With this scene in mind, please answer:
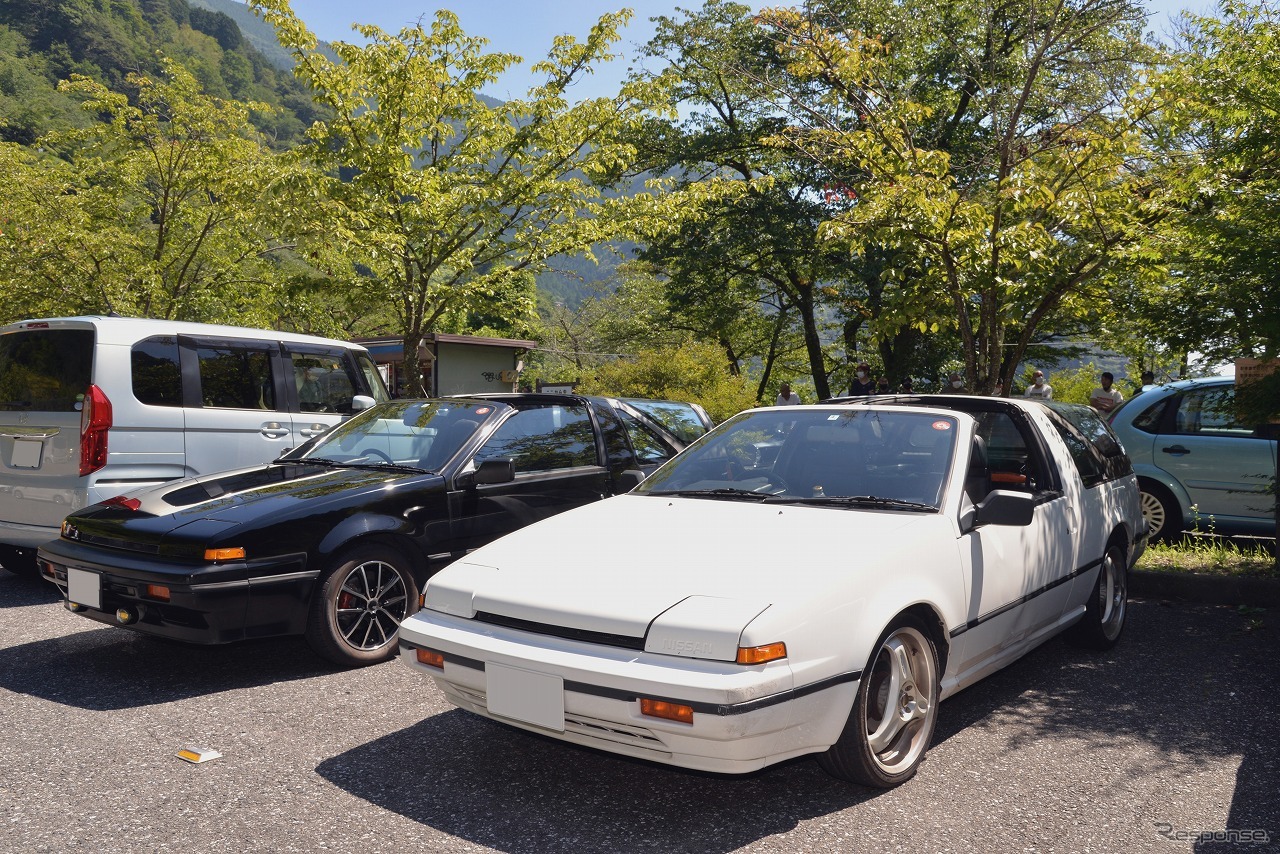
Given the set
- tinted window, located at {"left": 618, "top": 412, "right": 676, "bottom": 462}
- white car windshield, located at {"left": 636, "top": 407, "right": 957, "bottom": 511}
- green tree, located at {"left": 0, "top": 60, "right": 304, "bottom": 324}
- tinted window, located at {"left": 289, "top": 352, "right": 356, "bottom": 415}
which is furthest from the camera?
green tree, located at {"left": 0, "top": 60, "right": 304, "bottom": 324}

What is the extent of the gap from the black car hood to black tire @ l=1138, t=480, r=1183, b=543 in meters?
6.76

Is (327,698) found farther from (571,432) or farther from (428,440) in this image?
(571,432)

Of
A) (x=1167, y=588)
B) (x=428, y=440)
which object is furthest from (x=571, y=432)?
(x=1167, y=588)

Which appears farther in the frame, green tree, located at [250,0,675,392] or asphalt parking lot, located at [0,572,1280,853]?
green tree, located at [250,0,675,392]

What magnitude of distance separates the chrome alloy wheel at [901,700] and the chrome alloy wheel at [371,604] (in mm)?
2549

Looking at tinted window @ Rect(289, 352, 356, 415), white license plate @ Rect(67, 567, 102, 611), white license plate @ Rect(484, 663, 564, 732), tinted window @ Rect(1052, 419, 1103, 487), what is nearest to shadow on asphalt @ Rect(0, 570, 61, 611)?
white license plate @ Rect(67, 567, 102, 611)

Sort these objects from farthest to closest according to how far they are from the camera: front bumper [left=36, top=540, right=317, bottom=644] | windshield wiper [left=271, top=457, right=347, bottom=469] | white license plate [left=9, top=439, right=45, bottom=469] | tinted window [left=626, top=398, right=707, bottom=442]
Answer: tinted window [left=626, top=398, right=707, bottom=442] < white license plate [left=9, top=439, right=45, bottom=469] < windshield wiper [left=271, top=457, right=347, bottom=469] < front bumper [left=36, top=540, right=317, bottom=644]

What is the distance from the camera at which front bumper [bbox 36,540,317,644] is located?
170 inches

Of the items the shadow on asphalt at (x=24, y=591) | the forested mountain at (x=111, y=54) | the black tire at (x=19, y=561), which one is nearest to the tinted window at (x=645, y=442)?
the shadow on asphalt at (x=24, y=591)

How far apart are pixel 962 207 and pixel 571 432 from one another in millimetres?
3721

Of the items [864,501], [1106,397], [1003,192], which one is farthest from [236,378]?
[1106,397]

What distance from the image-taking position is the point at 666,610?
296 centimetres

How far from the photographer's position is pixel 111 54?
86812 mm

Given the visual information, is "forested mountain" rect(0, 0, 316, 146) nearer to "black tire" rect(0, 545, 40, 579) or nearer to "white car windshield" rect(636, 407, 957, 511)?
"black tire" rect(0, 545, 40, 579)
